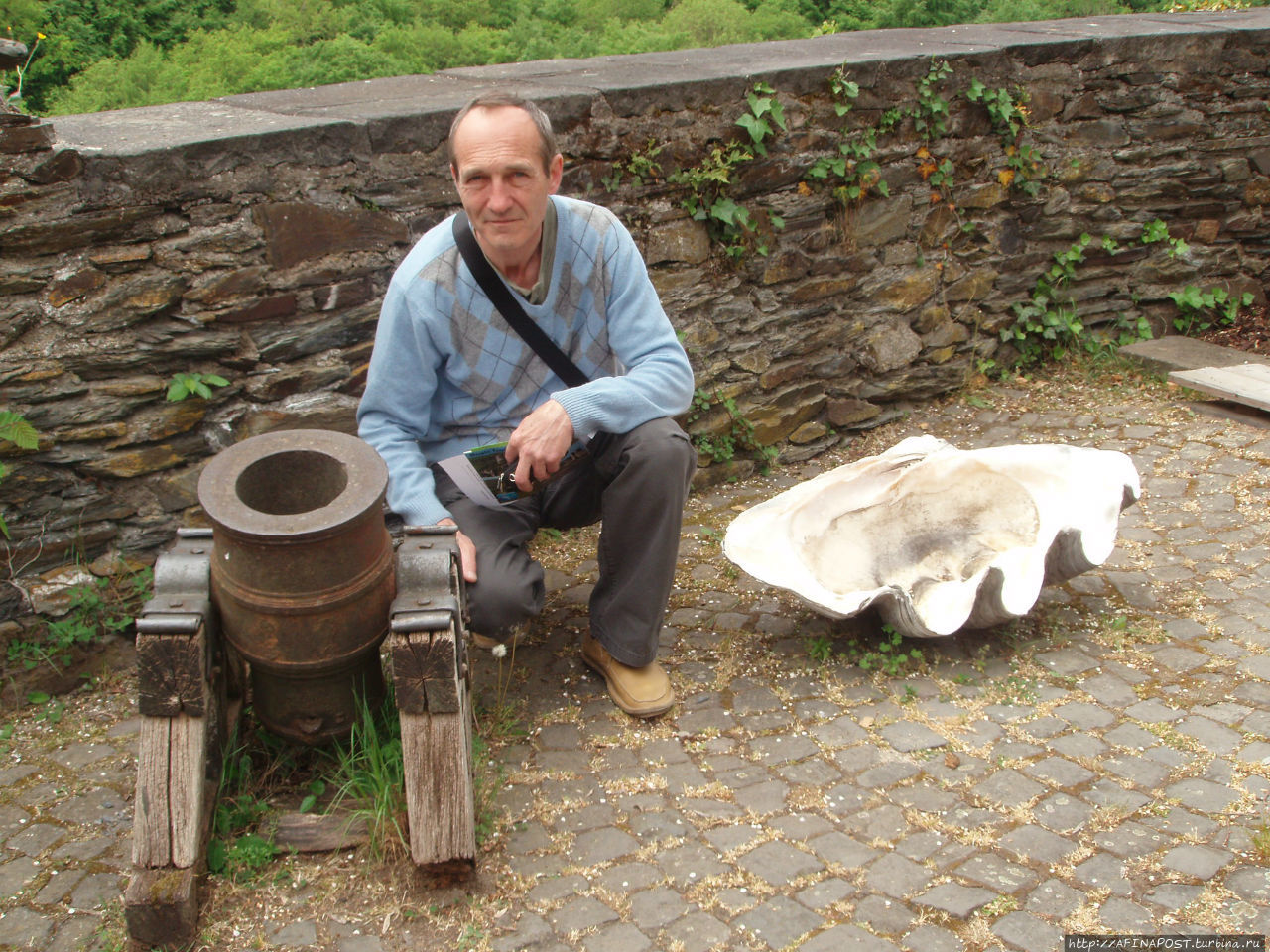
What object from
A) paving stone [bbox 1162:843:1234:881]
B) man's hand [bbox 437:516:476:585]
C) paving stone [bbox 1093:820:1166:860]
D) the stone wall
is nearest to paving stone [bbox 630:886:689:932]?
man's hand [bbox 437:516:476:585]

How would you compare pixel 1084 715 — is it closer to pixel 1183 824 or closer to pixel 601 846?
pixel 1183 824

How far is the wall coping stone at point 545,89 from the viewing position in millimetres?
3158

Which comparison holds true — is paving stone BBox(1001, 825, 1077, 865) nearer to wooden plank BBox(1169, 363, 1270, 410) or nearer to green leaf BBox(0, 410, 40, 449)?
green leaf BBox(0, 410, 40, 449)

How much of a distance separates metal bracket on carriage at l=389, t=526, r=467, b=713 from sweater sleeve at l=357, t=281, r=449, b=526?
A: 0.32 metres

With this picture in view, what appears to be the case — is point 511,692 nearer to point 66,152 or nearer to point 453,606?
point 453,606

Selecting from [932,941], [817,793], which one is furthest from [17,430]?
[932,941]

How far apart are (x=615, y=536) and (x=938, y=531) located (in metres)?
1.20

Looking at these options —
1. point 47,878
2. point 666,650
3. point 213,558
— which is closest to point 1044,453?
point 666,650

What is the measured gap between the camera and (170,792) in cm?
227

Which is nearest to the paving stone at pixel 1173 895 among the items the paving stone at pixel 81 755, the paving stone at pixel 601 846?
the paving stone at pixel 601 846

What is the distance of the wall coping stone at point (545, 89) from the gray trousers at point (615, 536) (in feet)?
3.59

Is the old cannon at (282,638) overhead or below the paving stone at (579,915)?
overhead

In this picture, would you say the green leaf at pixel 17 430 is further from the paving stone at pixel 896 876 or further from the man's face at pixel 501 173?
the paving stone at pixel 896 876

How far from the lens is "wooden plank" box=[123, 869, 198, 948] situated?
→ 219 cm
